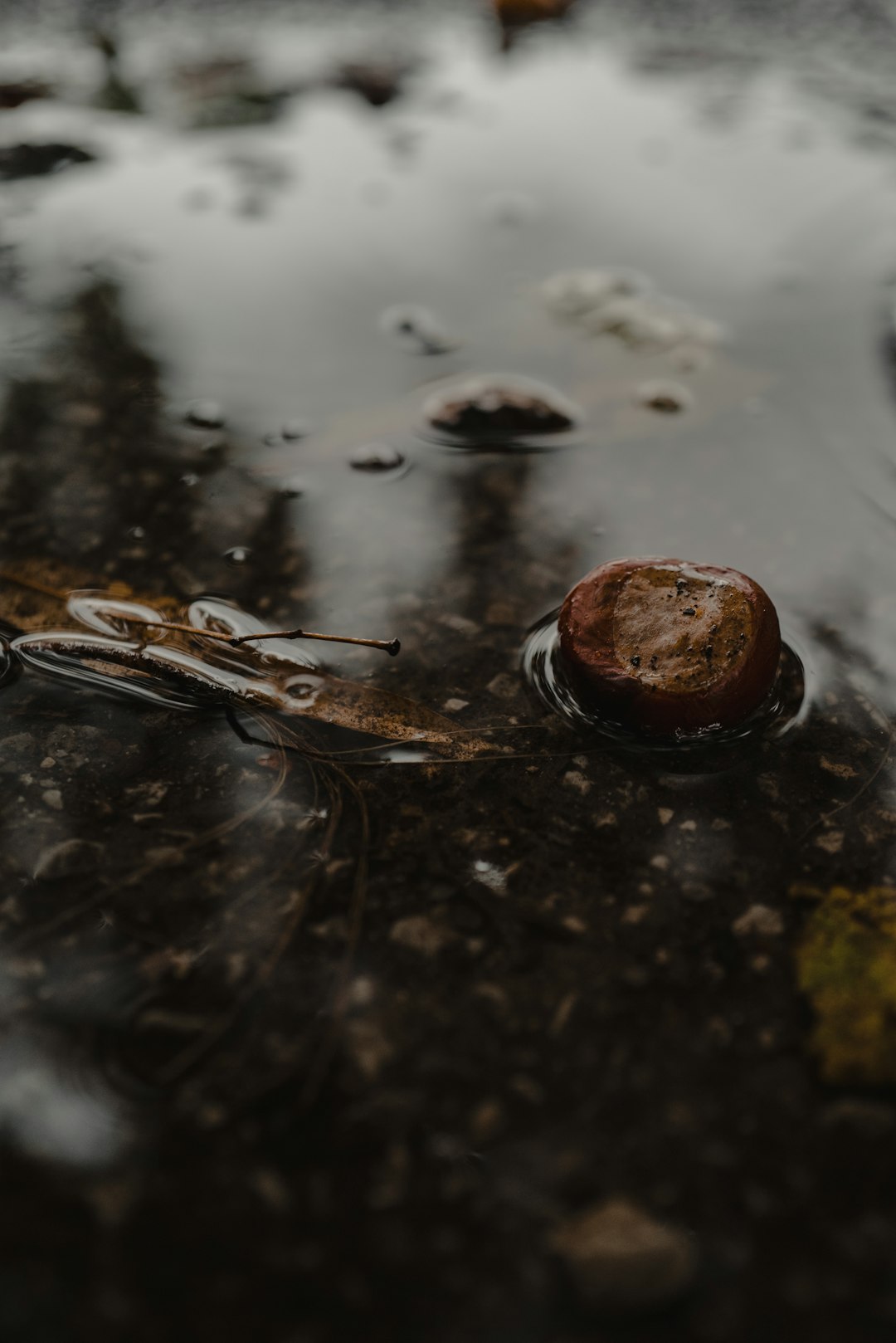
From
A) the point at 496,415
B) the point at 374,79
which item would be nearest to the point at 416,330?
the point at 496,415

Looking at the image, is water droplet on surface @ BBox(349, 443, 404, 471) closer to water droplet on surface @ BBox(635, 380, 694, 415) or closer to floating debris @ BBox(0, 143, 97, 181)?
water droplet on surface @ BBox(635, 380, 694, 415)

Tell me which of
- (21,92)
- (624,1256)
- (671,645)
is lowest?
(624,1256)

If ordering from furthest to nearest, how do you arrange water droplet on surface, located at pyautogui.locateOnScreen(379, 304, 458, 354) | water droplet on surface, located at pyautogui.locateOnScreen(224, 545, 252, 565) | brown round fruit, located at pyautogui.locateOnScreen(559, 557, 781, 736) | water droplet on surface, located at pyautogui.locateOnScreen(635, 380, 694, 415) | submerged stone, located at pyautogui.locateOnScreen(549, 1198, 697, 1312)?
water droplet on surface, located at pyautogui.locateOnScreen(379, 304, 458, 354) < water droplet on surface, located at pyautogui.locateOnScreen(635, 380, 694, 415) < water droplet on surface, located at pyautogui.locateOnScreen(224, 545, 252, 565) < brown round fruit, located at pyautogui.locateOnScreen(559, 557, 781, 736) < submerged stone, located at pyautogui.locateOnScreen(549, 1198, 697, 1312)

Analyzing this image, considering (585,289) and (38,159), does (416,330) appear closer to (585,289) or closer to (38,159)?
(585,289)

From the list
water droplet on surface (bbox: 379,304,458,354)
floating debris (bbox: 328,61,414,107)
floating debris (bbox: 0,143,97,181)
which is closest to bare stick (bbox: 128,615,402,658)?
water droplet on surface (bbox: 379,304,458,354)

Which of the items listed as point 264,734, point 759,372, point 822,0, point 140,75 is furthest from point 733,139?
point 264,734

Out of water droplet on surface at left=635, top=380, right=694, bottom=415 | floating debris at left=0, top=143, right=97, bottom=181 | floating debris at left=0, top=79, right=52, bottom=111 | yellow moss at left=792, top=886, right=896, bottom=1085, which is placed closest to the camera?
yellow moss at left=792, top=886, right=896, bottom=1085

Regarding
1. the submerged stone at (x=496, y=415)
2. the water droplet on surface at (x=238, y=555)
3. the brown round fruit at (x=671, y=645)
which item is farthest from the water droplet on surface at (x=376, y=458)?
the brown round fruit at (x=671, y=645)
